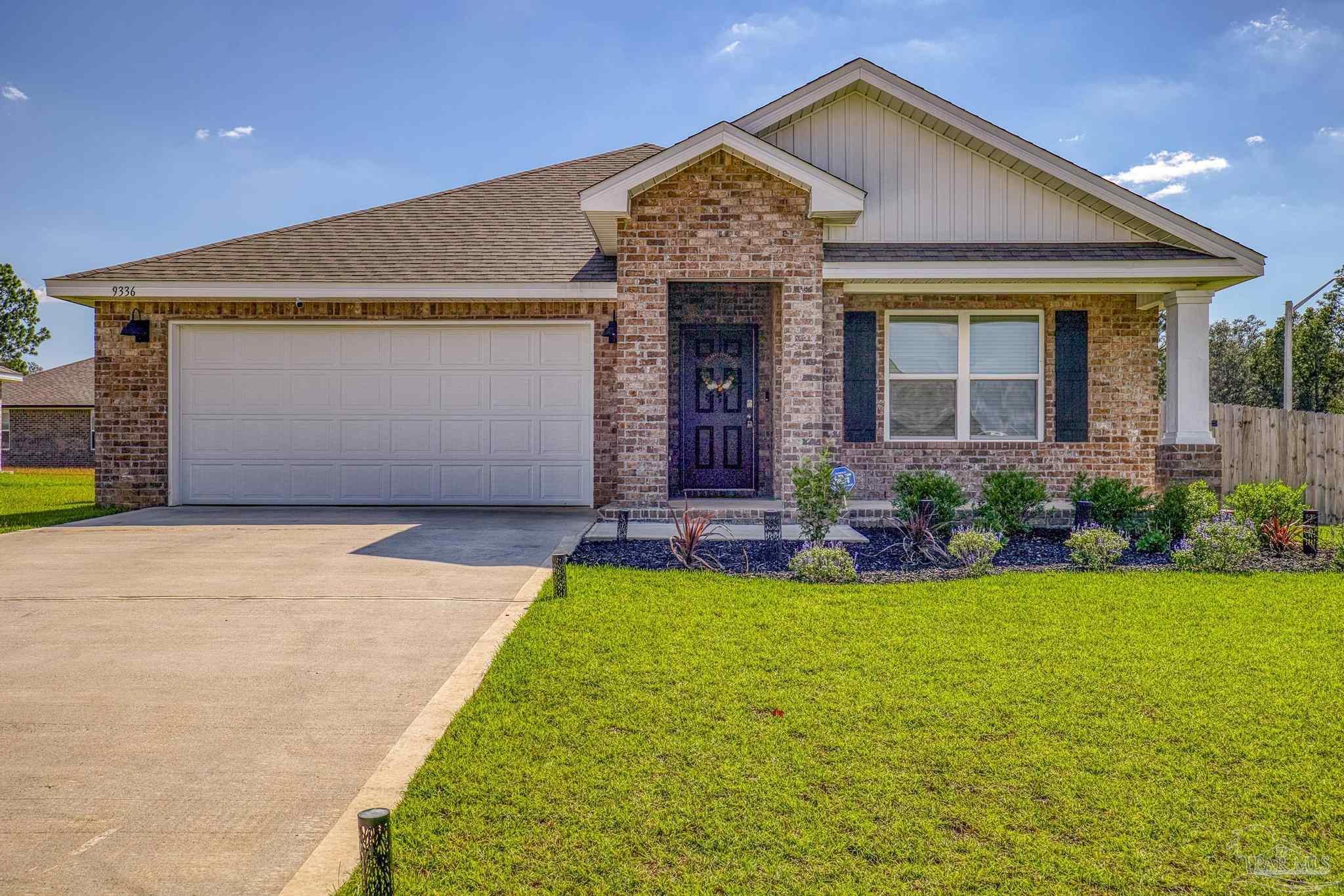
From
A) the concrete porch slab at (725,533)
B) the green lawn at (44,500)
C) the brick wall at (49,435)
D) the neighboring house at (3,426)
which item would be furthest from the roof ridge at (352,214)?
the brick wall at (49,435)

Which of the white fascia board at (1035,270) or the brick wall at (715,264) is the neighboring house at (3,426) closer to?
the brick wall at (715,264)

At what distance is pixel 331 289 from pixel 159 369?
112 inches

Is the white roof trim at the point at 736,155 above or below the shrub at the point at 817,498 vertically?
above

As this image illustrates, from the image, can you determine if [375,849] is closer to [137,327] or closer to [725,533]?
[725,533]

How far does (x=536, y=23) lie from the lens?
1175 cm

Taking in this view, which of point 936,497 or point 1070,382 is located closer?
point 936,497

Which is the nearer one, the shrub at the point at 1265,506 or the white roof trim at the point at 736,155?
the shrub at the point at 1265,506

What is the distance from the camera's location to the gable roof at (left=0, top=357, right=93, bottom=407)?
97.3 feet

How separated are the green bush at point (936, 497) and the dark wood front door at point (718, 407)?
10.5 feet

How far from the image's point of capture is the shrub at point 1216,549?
24.0 ft

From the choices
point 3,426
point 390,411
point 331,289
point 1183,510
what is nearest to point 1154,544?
point 1183,510

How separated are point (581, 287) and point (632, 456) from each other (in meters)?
3.03

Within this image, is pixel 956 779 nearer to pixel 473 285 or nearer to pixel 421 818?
pixel 421 818

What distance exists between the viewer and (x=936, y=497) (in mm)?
8547
